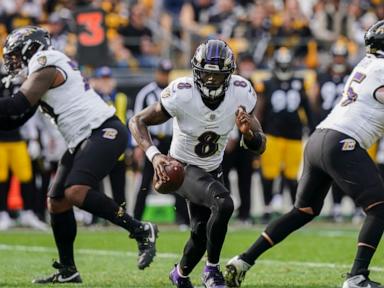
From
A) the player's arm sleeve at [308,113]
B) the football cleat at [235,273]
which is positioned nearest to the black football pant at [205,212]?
the football cleat at [235,273]

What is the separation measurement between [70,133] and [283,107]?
18.7ft

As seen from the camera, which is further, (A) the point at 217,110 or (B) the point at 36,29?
(B) the point at 36,29

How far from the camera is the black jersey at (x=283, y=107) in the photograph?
1267 centimetres

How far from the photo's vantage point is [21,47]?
7.32 m

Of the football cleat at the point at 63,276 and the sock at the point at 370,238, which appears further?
the football cleat at the point at 63,276

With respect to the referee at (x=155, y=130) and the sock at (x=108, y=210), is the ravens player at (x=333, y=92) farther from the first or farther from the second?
the sock at (x=108, y=210)

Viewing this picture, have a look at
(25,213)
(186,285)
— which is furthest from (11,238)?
(186,285)

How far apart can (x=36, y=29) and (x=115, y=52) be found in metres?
9.21

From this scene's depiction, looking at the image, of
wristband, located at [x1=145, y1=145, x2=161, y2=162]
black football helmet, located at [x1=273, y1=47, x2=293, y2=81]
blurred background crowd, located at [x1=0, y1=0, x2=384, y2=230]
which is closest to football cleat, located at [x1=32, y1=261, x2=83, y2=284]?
wristband, located at [x1=145, y1=145, x2=161, y2=162]

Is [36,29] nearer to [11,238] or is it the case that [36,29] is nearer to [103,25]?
[11,238]

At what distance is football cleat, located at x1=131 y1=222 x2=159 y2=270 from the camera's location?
7.05 meters

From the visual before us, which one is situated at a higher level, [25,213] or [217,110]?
[217,110]

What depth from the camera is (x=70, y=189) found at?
23.2 ft

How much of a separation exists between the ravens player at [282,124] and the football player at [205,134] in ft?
19.7
